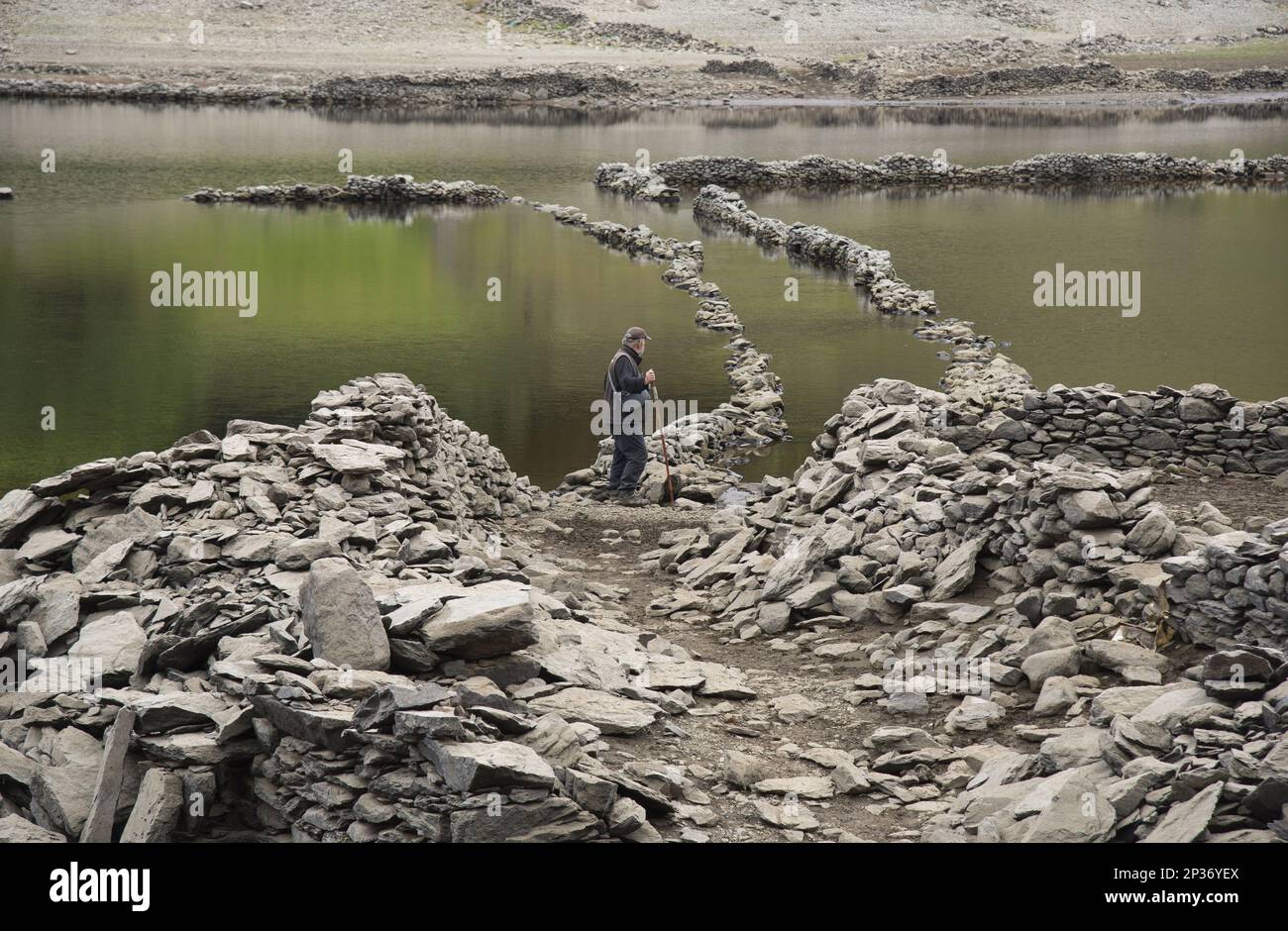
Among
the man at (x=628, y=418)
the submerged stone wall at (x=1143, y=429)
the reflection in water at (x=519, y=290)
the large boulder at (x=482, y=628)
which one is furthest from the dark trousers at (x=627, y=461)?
the large boulder at (x=482, y=628)

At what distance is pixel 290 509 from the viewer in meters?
12.9

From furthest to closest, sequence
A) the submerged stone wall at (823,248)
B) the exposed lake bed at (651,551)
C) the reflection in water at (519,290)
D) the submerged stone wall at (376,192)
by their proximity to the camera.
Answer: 1. the submerged stone wall at (376,192)
2. the submerged stone wall at (823,248)
3. the reflection in water at (519,290)
4. the exposed lake bed at (651,551)

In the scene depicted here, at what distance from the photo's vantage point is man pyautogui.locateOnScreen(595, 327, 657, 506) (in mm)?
17953

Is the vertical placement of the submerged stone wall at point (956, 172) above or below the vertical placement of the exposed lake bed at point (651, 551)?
above

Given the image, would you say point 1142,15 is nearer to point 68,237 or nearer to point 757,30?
point 757,30

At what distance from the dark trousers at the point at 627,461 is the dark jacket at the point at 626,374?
0.58m

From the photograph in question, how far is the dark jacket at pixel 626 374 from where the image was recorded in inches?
707

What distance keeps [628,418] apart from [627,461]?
2.14ft

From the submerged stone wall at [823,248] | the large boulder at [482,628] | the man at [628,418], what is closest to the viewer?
the large boulder at [482,628]

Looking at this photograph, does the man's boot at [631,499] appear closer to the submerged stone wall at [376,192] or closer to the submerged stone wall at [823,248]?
the submerged stone wall at [823,248]

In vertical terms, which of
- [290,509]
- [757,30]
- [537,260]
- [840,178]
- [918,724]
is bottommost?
[918,724]

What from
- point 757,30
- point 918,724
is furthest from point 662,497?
point 757,30

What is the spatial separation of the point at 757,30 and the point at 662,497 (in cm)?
9186

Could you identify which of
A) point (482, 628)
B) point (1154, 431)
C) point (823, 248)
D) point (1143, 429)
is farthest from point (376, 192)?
point (482, 628)
